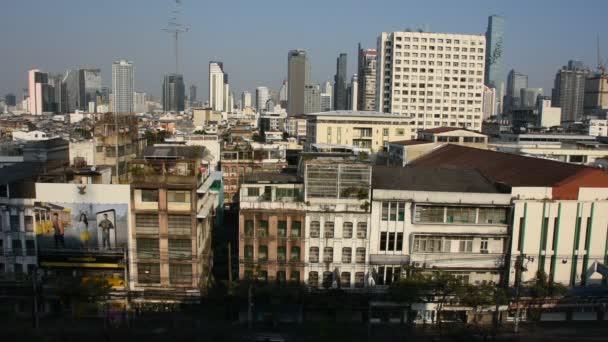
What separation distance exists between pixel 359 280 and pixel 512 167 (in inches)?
620

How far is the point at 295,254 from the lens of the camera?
27.8 meters

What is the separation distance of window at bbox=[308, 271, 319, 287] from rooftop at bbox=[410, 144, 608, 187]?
1321 centimetres

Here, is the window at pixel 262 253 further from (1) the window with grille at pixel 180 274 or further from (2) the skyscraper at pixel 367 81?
(2) the skyscraper at pixel 367 81

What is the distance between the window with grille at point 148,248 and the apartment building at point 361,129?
173 feet

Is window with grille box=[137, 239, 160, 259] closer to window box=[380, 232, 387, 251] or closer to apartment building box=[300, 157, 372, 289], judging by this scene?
apartment building box=[300, 157, 372, 289]

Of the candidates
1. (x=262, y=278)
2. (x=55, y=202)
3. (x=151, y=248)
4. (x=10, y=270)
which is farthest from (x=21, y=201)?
(x=262, y=278)

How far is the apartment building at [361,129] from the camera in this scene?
78062 mm

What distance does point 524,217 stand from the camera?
1094 inches

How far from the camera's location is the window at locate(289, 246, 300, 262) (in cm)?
2773

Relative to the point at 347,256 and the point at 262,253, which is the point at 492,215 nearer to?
the point at 347,256

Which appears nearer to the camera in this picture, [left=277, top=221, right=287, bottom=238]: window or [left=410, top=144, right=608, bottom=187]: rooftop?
[left=277, top=221, right=287, bottom=238]: window

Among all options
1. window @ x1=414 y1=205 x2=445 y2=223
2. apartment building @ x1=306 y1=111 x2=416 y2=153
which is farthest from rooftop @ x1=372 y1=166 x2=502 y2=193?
apartment building @ x1=306 y1=111 x2=416 y2=153

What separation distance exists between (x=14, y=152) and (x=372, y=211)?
40.5m

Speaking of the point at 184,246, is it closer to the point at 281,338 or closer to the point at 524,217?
the point at 281,338
